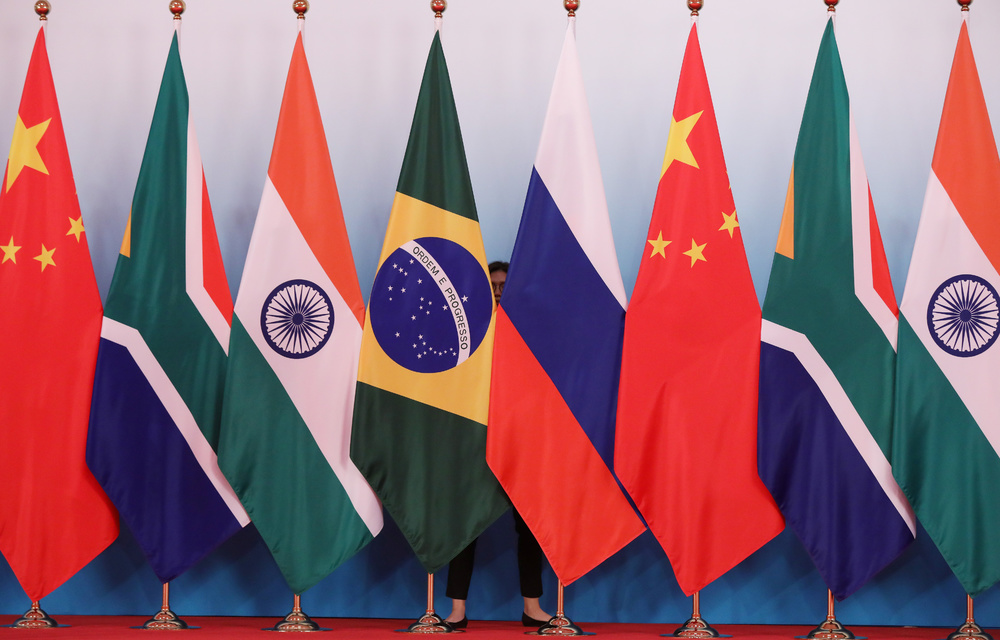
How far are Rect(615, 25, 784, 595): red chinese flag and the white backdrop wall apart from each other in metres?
0.57

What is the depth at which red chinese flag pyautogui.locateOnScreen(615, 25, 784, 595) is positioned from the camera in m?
3.26

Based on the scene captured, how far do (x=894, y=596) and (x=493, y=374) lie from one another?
195 cm

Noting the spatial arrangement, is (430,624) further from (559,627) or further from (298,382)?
(298,382)

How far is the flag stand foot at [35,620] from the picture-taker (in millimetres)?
3383

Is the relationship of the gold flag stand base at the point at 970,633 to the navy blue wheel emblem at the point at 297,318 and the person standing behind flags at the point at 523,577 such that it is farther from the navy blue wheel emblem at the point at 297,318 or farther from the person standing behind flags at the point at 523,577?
the navy blue wheel emblem at the point at 297,318

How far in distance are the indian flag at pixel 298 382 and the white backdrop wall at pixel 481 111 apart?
52 cm

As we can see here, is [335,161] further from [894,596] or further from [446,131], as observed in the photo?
[894,596]

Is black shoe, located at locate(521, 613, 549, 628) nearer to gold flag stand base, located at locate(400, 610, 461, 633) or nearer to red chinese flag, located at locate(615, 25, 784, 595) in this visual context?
gold flag stand base, located at locate(400, 610, 461, 633)

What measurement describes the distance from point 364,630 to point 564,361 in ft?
4.24

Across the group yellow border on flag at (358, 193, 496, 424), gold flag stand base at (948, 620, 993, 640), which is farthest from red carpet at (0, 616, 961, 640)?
yellow border on flag at (358, 193, 496, 424)

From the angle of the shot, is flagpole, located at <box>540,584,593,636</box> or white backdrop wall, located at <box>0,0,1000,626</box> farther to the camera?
white backdrop wall, located at <box>0,0,1000,626</box>

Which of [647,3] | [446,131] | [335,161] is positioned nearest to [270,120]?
[335,161]

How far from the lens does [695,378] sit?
332 centimetres

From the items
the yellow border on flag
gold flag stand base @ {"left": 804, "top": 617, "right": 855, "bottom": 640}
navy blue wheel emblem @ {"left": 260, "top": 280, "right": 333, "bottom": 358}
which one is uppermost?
navy blue wheel emblem @ {"left": 260, "top": 280, "right": 333, "bottom": 358}
